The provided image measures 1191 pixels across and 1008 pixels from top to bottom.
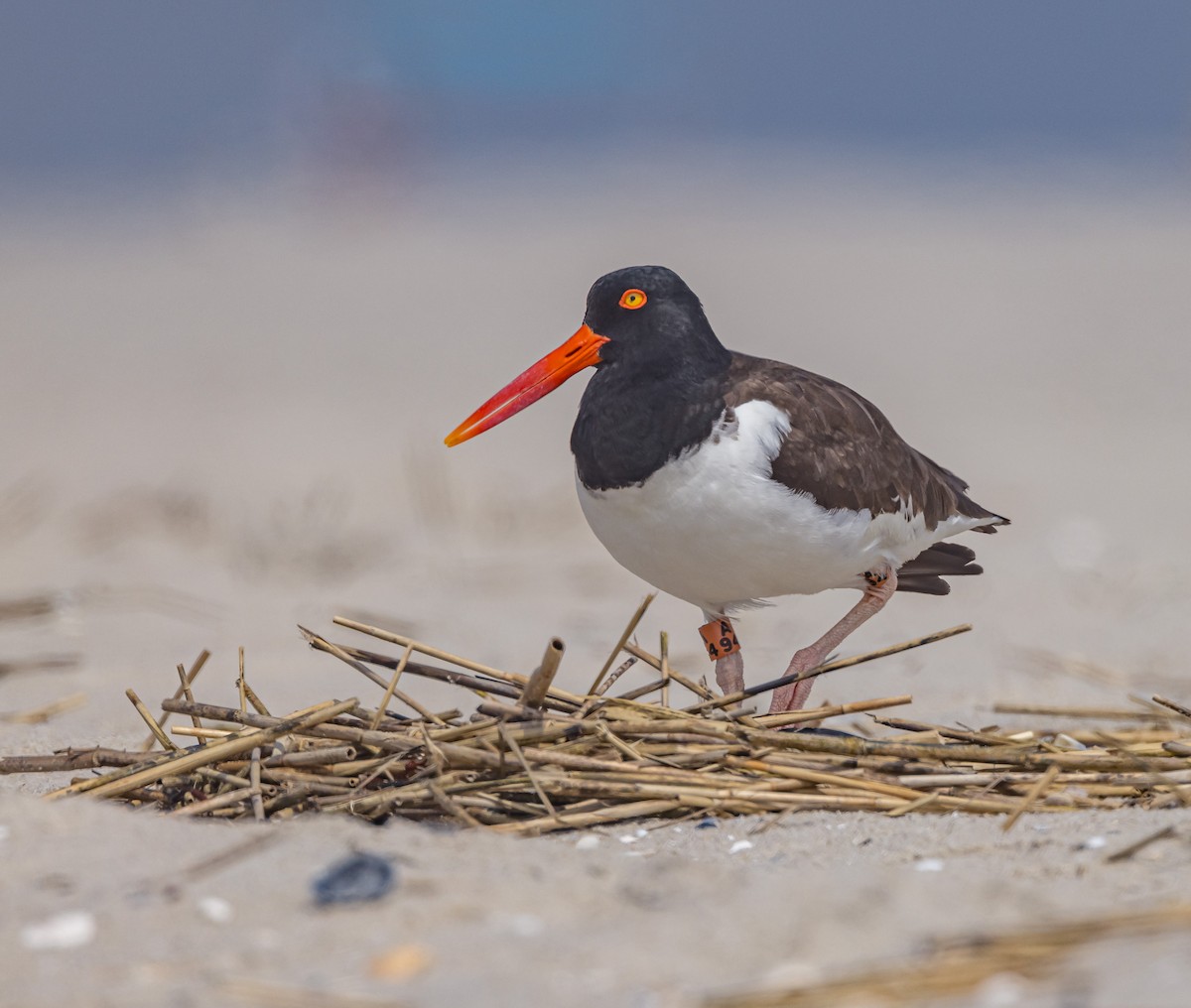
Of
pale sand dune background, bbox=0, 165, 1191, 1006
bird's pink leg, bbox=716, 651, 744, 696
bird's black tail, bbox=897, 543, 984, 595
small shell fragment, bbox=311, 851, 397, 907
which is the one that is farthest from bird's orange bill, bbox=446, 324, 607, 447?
small shell fragment, bbox=311, 851, 397, 907

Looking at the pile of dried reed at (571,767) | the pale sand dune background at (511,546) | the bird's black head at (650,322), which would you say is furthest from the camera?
the bird's black head at (650,322)

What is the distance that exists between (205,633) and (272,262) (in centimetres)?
1977

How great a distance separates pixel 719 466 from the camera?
13.7 feet

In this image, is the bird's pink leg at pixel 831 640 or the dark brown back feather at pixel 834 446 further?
the bird's pink leg at pixel 831 640

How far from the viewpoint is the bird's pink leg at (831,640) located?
451cm

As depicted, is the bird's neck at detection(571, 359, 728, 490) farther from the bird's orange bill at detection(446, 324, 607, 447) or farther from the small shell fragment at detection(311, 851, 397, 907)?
the small shell fragment at detection(311, 851, 397, 907)

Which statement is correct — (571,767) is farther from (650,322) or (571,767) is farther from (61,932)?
(650,322)

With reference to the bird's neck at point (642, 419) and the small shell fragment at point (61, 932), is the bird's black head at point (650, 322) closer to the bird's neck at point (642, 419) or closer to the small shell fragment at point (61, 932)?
the bird's neck at point (642, 419)

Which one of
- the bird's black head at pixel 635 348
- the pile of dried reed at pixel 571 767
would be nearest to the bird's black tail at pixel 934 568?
the bird's black head at pixel 635 348

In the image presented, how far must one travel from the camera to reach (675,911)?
2441mm

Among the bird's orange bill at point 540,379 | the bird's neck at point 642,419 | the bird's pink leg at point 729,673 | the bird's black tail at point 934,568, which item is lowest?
the bird's pink leg at point 729,673

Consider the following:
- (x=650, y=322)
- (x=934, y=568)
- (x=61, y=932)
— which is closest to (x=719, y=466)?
(x=650, y=322)

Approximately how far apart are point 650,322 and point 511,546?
521cm

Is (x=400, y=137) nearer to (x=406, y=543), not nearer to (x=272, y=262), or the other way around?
(x=272, y=262)
